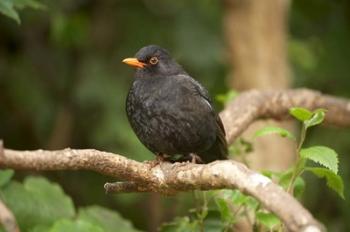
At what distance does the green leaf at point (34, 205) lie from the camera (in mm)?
3877

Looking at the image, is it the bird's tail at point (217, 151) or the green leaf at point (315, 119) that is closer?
the green leaf at point (315, 119)

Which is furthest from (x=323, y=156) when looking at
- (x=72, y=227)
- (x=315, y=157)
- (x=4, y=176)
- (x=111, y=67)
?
(x=111, y=67)

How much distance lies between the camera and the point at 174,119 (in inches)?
166

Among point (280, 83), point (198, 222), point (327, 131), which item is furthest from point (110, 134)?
point (198, 222)

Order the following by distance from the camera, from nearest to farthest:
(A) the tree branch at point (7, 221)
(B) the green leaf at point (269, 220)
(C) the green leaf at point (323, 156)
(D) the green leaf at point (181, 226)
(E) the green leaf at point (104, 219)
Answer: (A) the tree branch at point (7, 221)
(C) the green leaf at point (323, 156)
(B) the green leaf at point (269, 220)
(D) the green leaf at point (181, 226)
(E) the green leaf at point (104, 219)

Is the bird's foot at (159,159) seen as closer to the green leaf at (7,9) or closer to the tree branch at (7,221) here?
the green leaf at (7,9)

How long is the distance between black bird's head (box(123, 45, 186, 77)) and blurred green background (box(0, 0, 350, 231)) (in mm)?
2511

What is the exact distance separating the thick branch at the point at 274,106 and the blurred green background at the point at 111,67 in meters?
1.84

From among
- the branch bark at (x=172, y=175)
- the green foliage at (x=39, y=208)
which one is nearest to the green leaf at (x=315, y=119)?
the branch bark at (x=172, y=175)

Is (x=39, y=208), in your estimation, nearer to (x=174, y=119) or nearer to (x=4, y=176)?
(x=4, y=176)

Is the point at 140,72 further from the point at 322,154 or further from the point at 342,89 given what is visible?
the point at 342,89

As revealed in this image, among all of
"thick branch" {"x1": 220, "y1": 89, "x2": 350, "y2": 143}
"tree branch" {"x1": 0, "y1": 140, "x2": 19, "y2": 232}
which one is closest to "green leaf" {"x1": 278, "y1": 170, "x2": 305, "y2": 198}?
"thick branch" {"x1": 220, "y1": 89, "x2": 350, "y2": 143}

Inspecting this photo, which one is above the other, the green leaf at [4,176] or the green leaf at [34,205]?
the green leaf at [4,176]

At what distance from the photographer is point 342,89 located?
7742 millimetres
